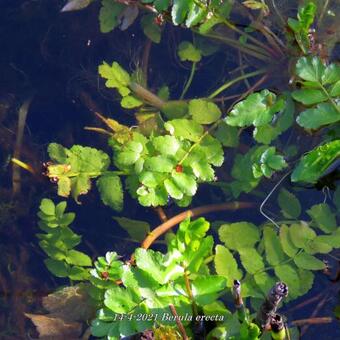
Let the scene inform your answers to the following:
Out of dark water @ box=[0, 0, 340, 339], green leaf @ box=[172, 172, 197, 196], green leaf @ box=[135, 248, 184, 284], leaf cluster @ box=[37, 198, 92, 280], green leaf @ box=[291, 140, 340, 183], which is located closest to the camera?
green leaf @ box=[135, 248, 184, 284]

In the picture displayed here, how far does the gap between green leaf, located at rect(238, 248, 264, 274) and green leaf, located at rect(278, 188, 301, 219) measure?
0.31 metres

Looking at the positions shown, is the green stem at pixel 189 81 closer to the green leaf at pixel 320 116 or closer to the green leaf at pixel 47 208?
the green leaf at pixel 320 116

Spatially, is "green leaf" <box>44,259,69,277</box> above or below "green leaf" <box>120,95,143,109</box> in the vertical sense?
below

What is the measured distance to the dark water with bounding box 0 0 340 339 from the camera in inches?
126

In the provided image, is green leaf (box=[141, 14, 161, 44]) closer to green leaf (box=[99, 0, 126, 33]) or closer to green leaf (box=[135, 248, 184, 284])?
green leaf (box=[99, 0, 126, 33])

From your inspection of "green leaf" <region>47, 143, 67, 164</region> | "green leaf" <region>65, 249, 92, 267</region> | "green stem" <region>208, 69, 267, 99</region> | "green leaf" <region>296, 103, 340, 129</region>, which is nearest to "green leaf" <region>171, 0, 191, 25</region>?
"green stem" <region>208, 69, 267, 99</region>

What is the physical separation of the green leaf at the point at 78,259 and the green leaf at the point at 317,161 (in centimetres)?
108

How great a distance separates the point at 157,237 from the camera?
118 inches

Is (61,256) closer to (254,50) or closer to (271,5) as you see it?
(254,50)

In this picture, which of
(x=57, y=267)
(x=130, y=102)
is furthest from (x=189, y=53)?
(x=57, y=267)

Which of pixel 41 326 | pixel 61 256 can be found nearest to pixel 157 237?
pixel 61 256

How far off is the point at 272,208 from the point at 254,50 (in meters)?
0.93

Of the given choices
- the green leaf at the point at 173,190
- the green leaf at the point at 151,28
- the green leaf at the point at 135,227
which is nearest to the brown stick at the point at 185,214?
the green leaf at the point at 135,227

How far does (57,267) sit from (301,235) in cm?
121
